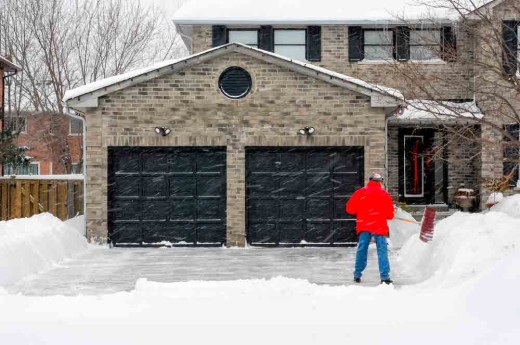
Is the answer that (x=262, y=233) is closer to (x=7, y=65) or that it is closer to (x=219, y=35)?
(x=219, y=35)

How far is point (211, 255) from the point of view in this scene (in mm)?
15609

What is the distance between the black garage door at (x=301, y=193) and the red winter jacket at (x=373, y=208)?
5.76 meters

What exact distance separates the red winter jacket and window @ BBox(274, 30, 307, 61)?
12.8m

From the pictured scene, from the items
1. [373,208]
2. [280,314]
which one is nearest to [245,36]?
[373,208]

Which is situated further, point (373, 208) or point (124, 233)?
point (124, 233)

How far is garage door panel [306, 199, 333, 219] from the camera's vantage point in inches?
674

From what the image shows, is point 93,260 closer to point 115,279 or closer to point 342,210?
point 115,279

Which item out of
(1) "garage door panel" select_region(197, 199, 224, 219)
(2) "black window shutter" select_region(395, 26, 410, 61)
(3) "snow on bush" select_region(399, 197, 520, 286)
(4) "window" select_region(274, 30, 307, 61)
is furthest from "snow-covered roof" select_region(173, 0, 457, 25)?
(3) "snow on bush" select_region(399, 197, 520, 286)

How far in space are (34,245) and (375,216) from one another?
6.59m

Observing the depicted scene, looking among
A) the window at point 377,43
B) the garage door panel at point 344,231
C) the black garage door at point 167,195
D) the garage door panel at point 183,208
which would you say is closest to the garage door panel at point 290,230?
the garage door panel at point 344,231

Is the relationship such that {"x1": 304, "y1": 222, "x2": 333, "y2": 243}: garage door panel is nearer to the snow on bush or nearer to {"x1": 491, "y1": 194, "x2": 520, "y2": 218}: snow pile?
the snow on bush

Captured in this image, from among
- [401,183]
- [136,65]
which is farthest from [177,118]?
[136,65]

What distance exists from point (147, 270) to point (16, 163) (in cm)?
1457

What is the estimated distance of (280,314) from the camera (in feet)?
25.3
